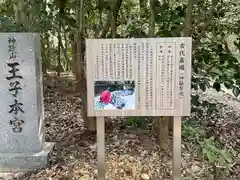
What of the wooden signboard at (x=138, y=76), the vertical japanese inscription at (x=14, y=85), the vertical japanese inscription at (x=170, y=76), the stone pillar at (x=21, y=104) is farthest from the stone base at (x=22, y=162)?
the vertical japanese inscription at (x=170, y=76)

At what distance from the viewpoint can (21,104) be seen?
10.9ft

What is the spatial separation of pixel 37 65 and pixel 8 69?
235 mm

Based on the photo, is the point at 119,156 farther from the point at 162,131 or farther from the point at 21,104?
→ the point at 21,104

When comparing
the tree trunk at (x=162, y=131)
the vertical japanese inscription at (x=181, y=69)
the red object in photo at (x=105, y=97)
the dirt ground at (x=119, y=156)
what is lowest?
the dirt ground at (x=119, y=156)

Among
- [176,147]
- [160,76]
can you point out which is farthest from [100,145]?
[160,76]

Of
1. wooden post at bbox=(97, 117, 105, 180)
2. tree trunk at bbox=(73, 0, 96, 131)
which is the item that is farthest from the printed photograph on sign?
tree trunk at bbox=(73, 0, 96, 131)

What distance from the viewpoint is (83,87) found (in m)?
3.88

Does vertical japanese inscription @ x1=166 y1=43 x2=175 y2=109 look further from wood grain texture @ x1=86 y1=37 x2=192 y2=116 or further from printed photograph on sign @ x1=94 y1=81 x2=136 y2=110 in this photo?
printed photograph on sign @ x1=94 y1=81 x2=136 y2=110

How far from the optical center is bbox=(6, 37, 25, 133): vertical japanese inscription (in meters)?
3.21

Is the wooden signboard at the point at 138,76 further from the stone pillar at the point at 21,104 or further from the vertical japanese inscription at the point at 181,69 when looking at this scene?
the stone pillar at the point at 21,104

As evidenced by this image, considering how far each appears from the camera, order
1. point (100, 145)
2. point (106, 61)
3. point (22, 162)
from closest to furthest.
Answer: point (106, 61), point (100, 145), point (22, 162)

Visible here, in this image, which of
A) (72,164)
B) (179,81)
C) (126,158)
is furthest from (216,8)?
(72,164)

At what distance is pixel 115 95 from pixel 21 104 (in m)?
1.06

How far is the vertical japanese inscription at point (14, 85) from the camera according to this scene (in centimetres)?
321
